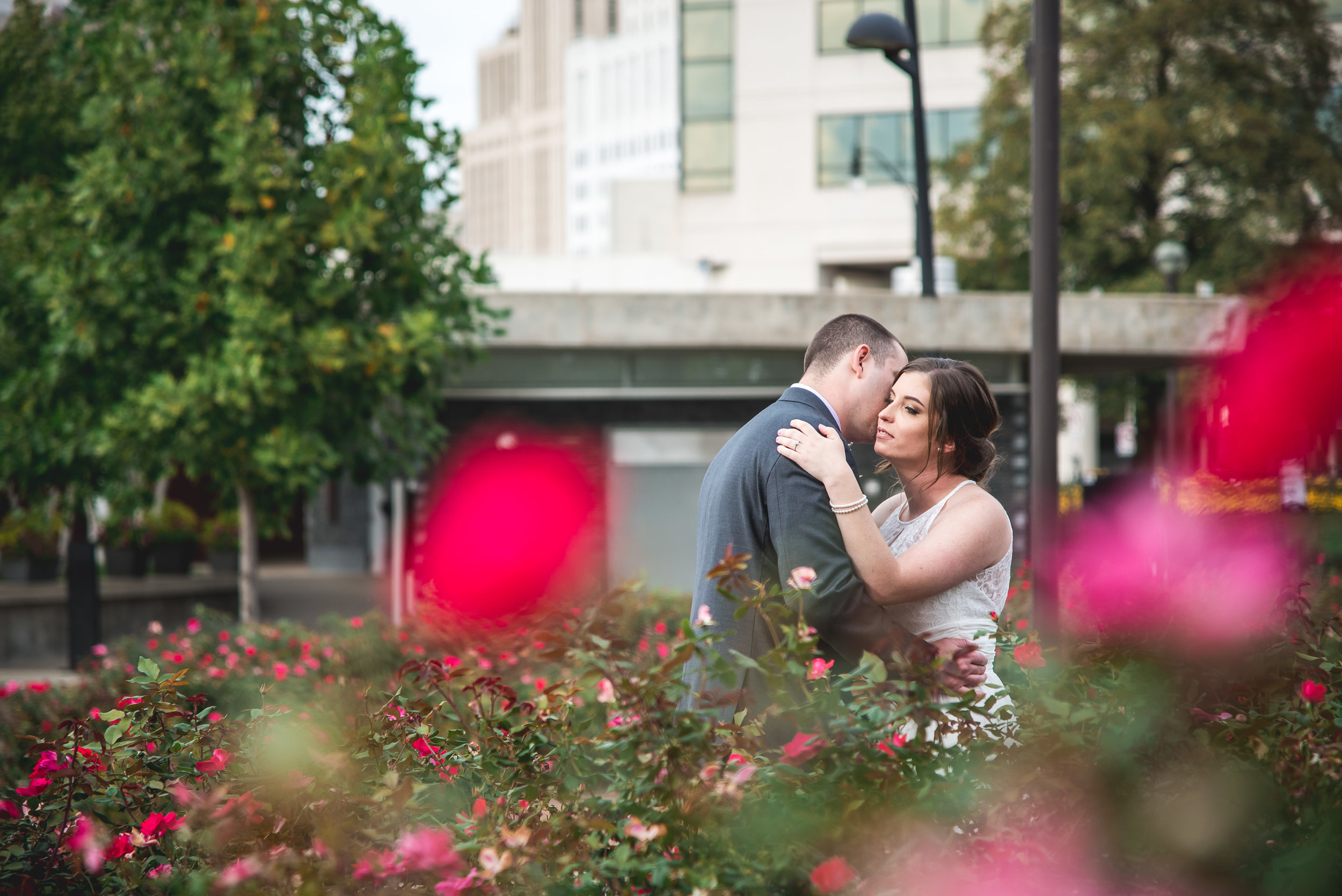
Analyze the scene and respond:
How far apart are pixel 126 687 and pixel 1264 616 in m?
6.23

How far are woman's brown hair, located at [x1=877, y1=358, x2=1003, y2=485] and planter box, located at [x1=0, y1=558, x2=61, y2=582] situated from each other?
14.2 meters

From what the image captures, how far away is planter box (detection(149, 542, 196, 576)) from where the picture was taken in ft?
52.4

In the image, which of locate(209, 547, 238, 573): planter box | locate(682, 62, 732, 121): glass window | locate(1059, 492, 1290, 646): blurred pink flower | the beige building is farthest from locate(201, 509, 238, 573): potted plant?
the beige building

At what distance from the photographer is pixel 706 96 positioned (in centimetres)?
3938

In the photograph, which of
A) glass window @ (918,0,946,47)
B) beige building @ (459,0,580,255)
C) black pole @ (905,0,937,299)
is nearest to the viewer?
black pole @ (905,0,937,299)

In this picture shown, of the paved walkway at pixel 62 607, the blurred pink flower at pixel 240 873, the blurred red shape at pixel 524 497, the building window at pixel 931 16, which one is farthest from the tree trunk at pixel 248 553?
the building window at pixel 931 16

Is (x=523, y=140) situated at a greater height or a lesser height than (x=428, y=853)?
greater

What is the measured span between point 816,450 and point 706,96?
125ft

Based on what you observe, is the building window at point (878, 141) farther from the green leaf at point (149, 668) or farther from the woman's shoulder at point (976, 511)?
the green leaf at point (149, 668)

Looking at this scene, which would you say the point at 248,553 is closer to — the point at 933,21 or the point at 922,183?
the point at 922,183

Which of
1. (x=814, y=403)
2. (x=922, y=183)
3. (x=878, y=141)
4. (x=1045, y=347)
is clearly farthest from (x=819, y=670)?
(x=878, y=141)

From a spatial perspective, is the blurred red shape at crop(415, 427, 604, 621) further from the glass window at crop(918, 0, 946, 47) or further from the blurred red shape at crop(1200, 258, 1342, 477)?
the glass window at crop(918, 0, 946, 47)

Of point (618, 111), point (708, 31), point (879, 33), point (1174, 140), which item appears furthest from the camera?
point (618, 111)

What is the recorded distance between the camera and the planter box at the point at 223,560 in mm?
18391
